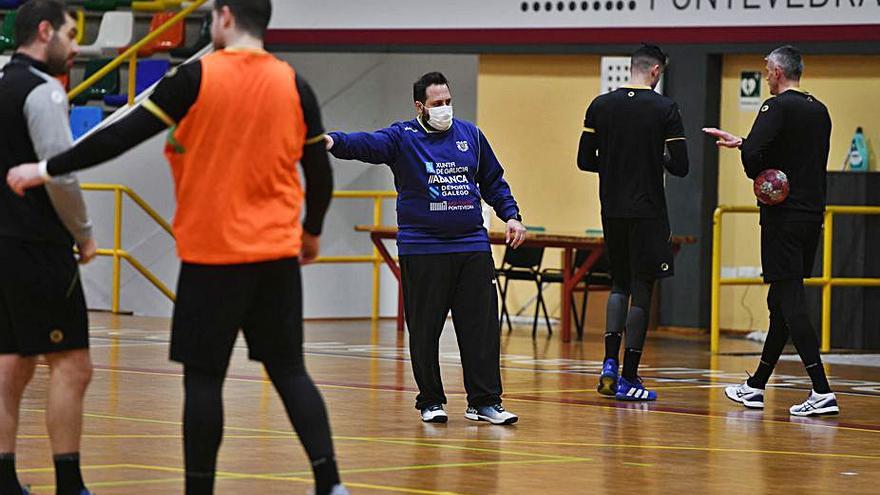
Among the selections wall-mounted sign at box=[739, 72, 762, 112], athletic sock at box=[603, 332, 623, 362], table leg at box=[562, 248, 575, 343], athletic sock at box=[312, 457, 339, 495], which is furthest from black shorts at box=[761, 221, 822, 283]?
wall-mounted sign at box=[739, 72, 762, 112]

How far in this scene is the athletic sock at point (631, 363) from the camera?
10484mm

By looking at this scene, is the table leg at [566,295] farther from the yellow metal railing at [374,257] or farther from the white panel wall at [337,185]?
the white panel wall at [337,185]

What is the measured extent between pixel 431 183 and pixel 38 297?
3.31 meters

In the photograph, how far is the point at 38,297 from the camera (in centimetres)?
618

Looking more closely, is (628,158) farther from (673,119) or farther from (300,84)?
(300,84)

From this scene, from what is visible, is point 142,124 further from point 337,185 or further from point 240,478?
point 337,185

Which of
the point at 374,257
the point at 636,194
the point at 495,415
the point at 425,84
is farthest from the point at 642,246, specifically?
the point at 374,257

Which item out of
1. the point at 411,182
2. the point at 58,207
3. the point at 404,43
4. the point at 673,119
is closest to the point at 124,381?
the point at 411,182

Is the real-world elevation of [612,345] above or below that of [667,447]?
above

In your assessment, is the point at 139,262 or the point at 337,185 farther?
the point at 337,185

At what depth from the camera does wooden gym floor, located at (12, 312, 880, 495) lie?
7.20m

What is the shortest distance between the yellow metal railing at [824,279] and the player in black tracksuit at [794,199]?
476cm

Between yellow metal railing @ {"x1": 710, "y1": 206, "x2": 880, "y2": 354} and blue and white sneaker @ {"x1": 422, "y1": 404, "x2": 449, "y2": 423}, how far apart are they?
241 inches

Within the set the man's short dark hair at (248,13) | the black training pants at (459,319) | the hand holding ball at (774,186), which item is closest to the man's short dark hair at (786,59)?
the hand holding ball at (774,186)
